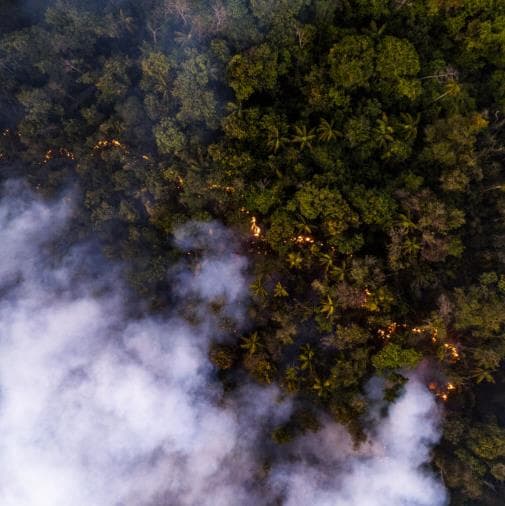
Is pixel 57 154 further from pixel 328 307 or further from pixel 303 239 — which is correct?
pixel 328 307

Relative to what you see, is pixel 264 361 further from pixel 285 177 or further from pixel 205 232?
pixel 285 177

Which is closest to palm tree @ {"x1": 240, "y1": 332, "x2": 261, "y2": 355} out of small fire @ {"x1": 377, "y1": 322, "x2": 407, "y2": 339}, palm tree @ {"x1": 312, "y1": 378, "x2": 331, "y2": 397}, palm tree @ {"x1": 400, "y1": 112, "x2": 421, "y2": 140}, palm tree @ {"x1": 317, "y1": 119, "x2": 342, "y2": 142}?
palm tree @ {"x1": 312, "y1": 378, "x2": 331, "y2": 397}

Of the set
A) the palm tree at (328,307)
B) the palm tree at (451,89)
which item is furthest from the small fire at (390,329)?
the palm tree at (451,89)

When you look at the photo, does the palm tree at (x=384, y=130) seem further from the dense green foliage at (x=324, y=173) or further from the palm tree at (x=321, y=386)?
the palm tree at (x=321, y=386)

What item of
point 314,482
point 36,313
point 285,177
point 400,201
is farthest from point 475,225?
point 36,313

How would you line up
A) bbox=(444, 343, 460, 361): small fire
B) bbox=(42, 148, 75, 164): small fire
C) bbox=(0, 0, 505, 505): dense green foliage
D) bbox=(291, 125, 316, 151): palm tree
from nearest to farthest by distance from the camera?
bbox=(0, 0, 505, 505): dense green foliage < bbox=(291, 125, 316, 151): palm tree < bbox=(444, 343, 460, 361): small fire < bbox=(42, 148, 75, 164): small fire

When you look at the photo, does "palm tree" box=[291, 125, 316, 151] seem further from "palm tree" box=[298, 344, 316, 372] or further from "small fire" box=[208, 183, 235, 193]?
"palm tree" box=[298, 344, 316, 372]
